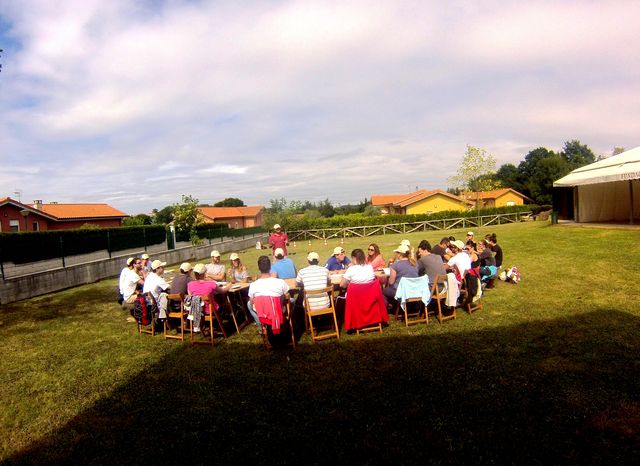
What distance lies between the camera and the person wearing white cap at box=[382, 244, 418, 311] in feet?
20.8

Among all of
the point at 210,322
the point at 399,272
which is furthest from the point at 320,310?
the point at 210,322

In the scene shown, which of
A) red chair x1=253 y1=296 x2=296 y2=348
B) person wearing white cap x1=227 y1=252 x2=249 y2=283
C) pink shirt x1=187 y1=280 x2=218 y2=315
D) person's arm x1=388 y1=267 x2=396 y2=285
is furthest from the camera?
person wearing white cap x1=227 y1=252 x2=249 y2=283

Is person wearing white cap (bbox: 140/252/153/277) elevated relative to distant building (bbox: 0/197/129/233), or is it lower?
lower

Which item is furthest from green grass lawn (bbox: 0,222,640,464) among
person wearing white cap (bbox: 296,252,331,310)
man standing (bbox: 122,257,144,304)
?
man standing (bbox: 122,257,144,304)

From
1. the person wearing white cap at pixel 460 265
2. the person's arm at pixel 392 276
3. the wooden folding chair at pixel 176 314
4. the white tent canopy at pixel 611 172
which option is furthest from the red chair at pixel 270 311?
the white tent canopy at pixel 611 172

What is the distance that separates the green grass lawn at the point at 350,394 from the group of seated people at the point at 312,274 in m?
0.77

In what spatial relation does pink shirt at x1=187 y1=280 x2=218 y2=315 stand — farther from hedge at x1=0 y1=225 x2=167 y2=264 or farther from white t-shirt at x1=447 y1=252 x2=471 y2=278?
hedge at x1=0 y1=225 x2=167 y2=264

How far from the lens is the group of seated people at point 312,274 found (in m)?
5.79

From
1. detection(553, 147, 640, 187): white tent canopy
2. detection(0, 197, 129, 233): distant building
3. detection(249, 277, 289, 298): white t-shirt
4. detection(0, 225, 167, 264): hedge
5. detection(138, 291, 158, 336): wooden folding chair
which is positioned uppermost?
detection(0, 197, 129, 233): distant building

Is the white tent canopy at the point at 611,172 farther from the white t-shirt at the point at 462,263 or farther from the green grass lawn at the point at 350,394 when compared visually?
the white t-shirt at the point at 462,263

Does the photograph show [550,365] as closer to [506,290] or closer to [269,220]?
[506,290]

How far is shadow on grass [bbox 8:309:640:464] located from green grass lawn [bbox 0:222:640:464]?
0.05 feet

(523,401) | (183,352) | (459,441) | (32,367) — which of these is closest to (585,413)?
(523,401)

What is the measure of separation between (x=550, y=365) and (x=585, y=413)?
1038mm
